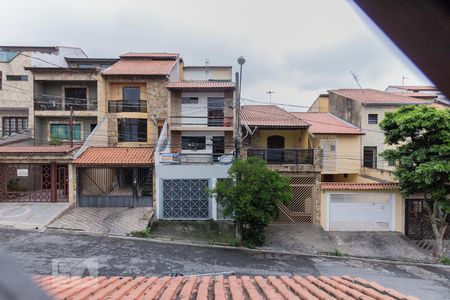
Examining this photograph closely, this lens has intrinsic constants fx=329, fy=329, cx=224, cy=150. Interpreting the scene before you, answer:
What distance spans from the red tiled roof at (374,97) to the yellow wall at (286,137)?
14.5ft

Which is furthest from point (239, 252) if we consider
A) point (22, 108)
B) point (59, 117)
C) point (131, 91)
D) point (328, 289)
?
point (22, 108)

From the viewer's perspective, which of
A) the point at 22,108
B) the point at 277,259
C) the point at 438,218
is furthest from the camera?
the point at 22,108

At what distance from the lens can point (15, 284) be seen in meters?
0.53

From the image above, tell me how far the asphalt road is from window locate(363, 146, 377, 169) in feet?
29.5

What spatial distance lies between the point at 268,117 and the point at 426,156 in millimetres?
9861

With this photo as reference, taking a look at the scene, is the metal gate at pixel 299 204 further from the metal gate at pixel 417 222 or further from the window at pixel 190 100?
the window at pixel 190 100

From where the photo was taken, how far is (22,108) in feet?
73.1

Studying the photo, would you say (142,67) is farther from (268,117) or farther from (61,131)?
(268,117)

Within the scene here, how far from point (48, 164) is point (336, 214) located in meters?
14.9

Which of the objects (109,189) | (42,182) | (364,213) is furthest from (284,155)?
(42,182)

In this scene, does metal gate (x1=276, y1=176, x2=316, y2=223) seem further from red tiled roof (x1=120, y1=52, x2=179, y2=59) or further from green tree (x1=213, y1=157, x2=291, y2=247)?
red tiled roof (x1=120, y1=52, x2=179, y2=59)

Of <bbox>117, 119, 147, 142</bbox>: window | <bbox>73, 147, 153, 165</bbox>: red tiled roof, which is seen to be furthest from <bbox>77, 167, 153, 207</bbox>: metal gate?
<bbox>117, 119, 147, 142</bbox>: window

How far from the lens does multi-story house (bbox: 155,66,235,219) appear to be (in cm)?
1630

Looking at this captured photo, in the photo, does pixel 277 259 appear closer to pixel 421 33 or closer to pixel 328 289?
pixel 328 289
